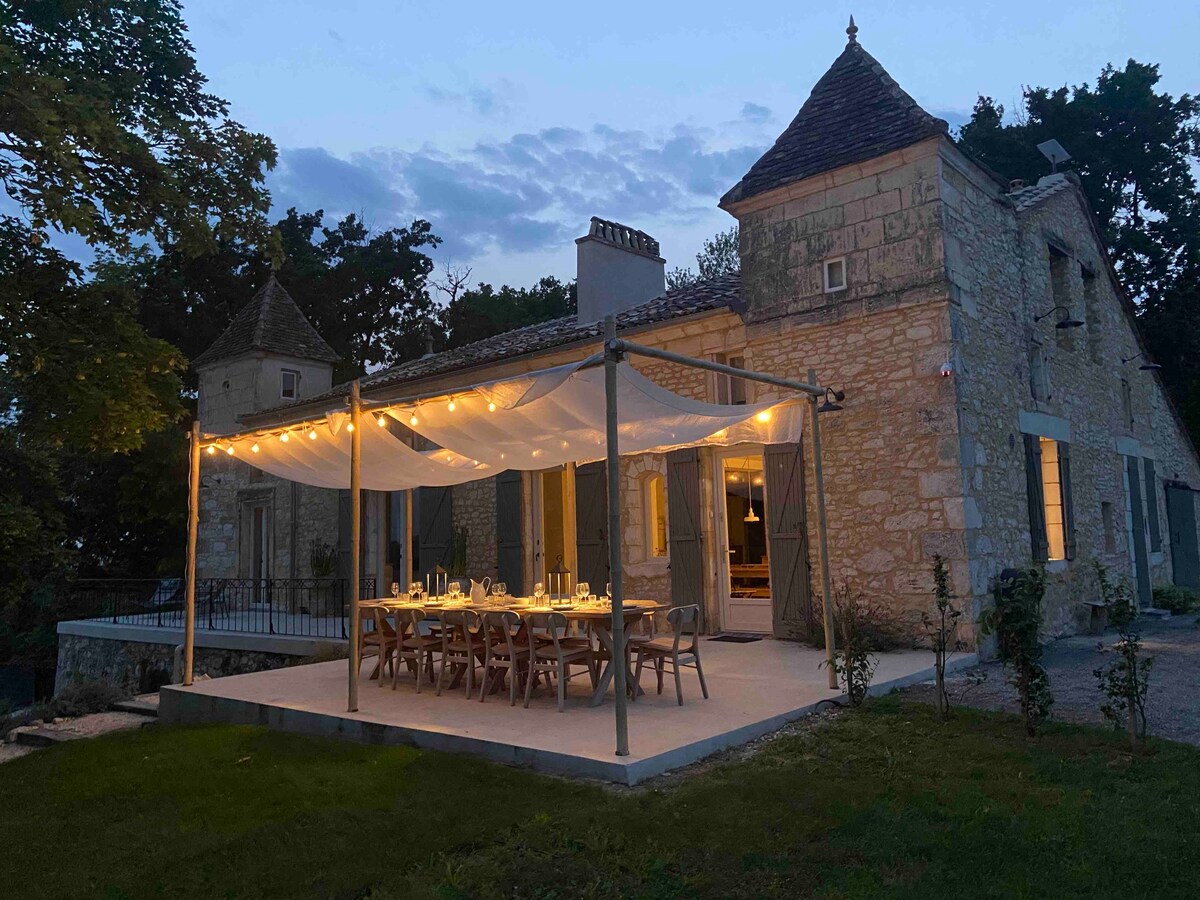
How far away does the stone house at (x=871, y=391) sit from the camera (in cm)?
801

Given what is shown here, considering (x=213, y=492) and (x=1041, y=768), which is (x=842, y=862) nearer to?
(x=1041, y=768)

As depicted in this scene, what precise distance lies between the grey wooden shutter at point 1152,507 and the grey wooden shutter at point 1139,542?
0.39 metres

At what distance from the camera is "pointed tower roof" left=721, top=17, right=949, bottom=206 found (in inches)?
326

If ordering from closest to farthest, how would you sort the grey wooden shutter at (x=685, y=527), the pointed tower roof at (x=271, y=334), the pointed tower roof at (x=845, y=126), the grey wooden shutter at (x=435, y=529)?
the pointed tower roof at (x=845, y=126), the grey wooden shutter at (x=685, y=527), the grey wooden shutter at (x=435, y=529), the pointed tower roof at (x=271, y=334)

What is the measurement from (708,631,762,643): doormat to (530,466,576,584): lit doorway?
2.40 metres

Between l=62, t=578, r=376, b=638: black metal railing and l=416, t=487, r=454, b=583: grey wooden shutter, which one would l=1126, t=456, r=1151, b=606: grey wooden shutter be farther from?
l=62, t=578, r=376, b=638: black metal railing

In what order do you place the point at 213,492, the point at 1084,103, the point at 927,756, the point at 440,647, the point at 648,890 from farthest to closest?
1. the point at 1084,103
2. the point at 213,492
3. the point at 440,647
4. the point at 927,756
5. the point at 648,890

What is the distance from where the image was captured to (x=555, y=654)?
5.83m

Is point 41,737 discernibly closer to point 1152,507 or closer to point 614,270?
point 614,270

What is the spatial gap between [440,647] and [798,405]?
3298mm

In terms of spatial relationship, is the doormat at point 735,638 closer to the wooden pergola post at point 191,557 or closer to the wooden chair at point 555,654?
the wooden chair at point 555,654

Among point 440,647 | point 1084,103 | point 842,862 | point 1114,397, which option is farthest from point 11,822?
point 1084,103

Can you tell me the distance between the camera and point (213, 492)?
52.0 ft

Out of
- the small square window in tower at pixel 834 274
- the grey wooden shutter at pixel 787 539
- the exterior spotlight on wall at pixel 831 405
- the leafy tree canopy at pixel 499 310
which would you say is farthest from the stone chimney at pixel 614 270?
the leafy tree canopy at pixel 499 310
